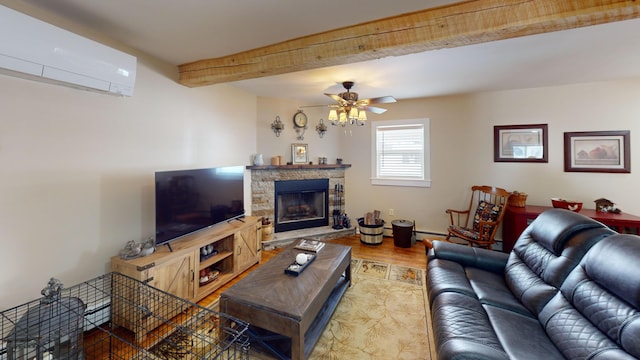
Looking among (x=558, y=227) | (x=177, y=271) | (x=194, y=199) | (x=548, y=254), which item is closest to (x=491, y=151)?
(x=558, y=227)

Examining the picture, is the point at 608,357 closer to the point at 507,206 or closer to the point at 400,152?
the point at 507,206

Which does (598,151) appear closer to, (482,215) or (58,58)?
(482,215)

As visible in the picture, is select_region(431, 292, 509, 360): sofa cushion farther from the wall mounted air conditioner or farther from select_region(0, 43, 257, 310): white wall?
the wall mounted air conditioner

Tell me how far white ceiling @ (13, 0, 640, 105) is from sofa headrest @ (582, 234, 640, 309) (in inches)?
67.4

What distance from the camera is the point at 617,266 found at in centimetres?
127

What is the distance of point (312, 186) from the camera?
454 centimetres

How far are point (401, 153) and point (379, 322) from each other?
2998 mm

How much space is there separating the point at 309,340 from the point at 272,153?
116 inches

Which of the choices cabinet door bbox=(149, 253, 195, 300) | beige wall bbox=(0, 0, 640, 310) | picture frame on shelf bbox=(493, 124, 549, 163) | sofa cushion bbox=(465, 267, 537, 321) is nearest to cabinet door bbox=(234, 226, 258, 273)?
cabinet door bbox=(149, 253, 195, 300)

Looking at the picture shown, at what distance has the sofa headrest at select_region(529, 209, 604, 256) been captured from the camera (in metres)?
1.70

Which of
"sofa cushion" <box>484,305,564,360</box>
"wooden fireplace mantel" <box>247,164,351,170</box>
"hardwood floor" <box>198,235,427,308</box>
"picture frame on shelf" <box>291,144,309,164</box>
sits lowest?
"hardwood floor" <box>198,235,427,308</box>

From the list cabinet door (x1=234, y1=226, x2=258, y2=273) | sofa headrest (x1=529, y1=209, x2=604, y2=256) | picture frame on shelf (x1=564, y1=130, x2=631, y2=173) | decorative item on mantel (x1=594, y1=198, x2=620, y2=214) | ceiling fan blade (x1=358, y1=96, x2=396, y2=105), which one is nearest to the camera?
sofa headrest (x1=529, y1=209, x2=604, y2=256)

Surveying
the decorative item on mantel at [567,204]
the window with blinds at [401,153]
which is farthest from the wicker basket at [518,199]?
the window with blinds at [401,153]

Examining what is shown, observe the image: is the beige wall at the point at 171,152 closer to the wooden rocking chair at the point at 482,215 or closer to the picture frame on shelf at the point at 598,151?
the picture frame on shelf at the point at 598,151
